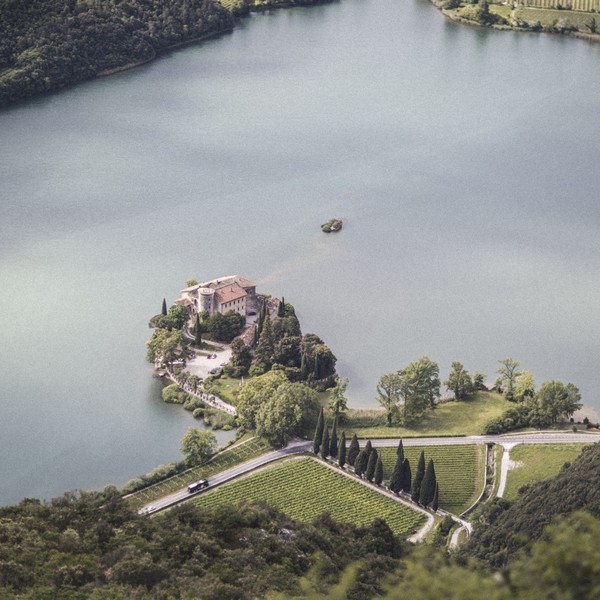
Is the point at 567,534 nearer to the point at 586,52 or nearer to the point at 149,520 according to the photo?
the point at 149,520

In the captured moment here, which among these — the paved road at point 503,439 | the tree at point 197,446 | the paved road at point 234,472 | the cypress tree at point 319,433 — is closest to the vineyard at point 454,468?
the paved road at point 503,439

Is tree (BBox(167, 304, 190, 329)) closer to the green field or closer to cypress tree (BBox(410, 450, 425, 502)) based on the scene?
the green field

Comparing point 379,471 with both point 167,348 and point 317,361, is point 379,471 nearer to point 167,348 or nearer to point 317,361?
point 317,361

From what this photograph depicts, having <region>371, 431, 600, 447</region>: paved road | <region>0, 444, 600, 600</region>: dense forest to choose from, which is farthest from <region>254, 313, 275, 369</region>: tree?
<region>0, 444, 600, 600</region>: dense forest

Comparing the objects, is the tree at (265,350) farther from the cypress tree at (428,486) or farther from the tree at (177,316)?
the cypress tree at (428,486)

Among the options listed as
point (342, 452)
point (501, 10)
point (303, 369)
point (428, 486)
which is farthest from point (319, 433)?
point (501, 10)

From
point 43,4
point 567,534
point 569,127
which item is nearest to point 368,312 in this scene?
point 569,127
